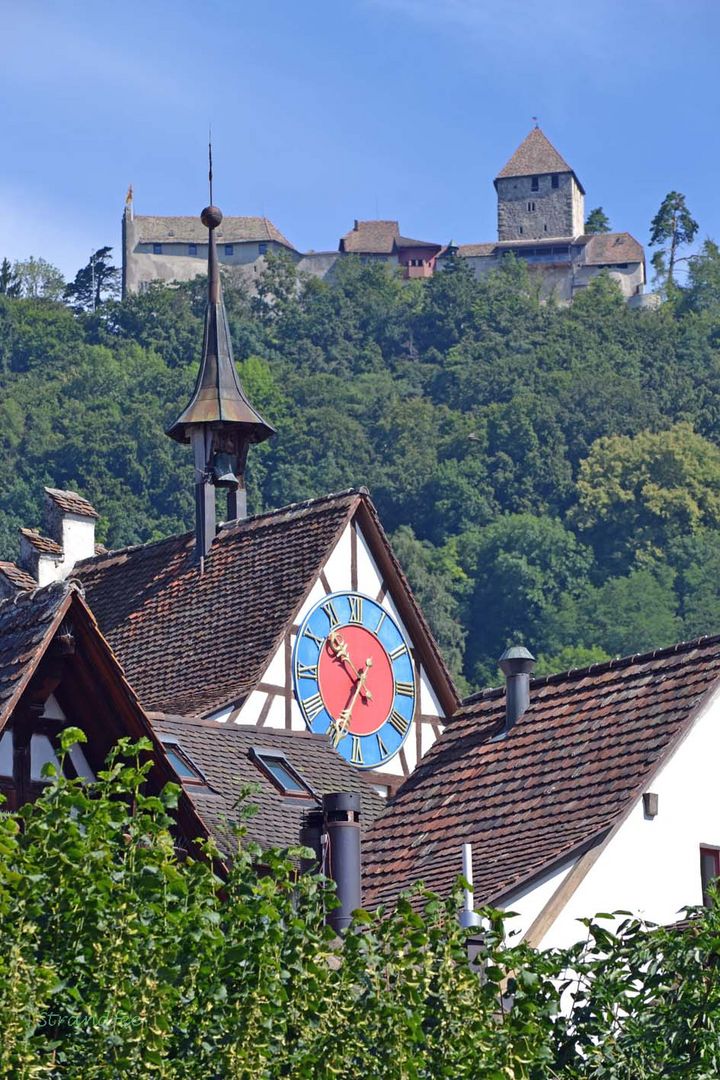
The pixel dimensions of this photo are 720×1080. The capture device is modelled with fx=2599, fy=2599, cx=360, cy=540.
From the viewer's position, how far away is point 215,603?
2625 centimetres

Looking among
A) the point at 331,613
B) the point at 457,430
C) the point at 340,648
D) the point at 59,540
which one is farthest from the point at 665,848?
the point at 457,430

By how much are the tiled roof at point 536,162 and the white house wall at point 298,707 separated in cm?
17016

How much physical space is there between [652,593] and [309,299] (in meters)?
64.3

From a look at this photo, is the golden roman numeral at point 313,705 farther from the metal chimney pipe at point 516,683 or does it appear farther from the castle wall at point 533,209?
the castle wall at point 533,209

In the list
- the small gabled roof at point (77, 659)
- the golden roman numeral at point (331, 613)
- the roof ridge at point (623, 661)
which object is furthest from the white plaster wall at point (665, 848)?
the golden roman numeral at point (331, 613)

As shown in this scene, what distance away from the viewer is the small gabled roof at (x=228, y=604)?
2492 cm

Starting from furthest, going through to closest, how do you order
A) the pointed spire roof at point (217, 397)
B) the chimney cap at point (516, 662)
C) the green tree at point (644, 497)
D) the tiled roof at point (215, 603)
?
the green tree at point (644, 497) < the pointed spire roof at point (217, 397) < the tiled roof at point (215, 603) < the chimney cap at point (516, 662)

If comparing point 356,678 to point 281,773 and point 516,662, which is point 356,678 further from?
point 516,662

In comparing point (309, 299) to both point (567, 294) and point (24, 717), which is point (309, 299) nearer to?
point (567, 294)

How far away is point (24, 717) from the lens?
12641 millimetres

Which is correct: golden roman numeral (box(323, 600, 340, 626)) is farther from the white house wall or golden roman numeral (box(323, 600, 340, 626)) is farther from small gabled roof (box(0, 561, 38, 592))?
small gabled roof (box(0, 561, 38, 592))

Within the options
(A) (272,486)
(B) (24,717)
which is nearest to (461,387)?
(A) (272,486)

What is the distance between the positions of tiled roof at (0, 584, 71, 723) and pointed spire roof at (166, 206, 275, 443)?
16.7 metres

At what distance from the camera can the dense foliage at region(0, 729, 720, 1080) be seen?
342 inches
